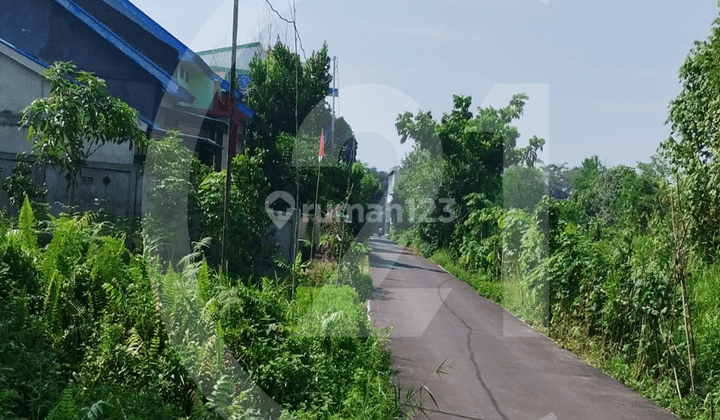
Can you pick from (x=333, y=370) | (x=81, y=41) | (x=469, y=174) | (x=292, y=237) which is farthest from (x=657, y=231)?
(x=469, y=174)

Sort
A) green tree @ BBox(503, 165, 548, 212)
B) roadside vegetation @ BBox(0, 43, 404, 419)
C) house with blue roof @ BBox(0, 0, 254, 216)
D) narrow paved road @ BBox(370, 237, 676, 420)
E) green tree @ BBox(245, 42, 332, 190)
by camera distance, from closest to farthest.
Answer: roadside vegetation @ BBox(0, 43, 404, 419) < narrow paved road @ BBox(370, 237, 676, 420) < house with blue roof @ BBox(0, 0, 254, 216) < green tree @ BBox(245, 42, 332, 190) < green tree @ BBox(503, 165, 548, 212)

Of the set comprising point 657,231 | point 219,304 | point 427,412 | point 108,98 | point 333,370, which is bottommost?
point 427,412

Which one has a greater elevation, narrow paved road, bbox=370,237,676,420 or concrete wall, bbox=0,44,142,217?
concrete wall, bbox=0,44,142,217

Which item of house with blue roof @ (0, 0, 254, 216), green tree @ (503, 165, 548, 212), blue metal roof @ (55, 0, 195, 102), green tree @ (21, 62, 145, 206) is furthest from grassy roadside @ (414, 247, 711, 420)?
green tree @ (503, 165, 548, 212)

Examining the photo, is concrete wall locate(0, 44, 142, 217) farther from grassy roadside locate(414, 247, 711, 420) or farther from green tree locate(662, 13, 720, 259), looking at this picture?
green tree locate(662, 13, 720, 259)

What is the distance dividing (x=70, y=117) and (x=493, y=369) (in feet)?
22.8

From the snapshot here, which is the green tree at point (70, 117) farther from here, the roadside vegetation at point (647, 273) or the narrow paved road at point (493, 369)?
the roadside vegetation at point (647, 273)

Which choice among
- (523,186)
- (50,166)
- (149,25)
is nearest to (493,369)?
(50,166)

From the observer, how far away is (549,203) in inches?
644

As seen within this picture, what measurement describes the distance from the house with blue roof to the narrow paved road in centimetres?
422

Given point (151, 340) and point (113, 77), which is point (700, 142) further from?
point (113, 77)

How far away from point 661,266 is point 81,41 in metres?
14.4

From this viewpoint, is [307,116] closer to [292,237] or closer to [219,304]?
[292,237]

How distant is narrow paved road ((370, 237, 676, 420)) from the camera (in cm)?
852
